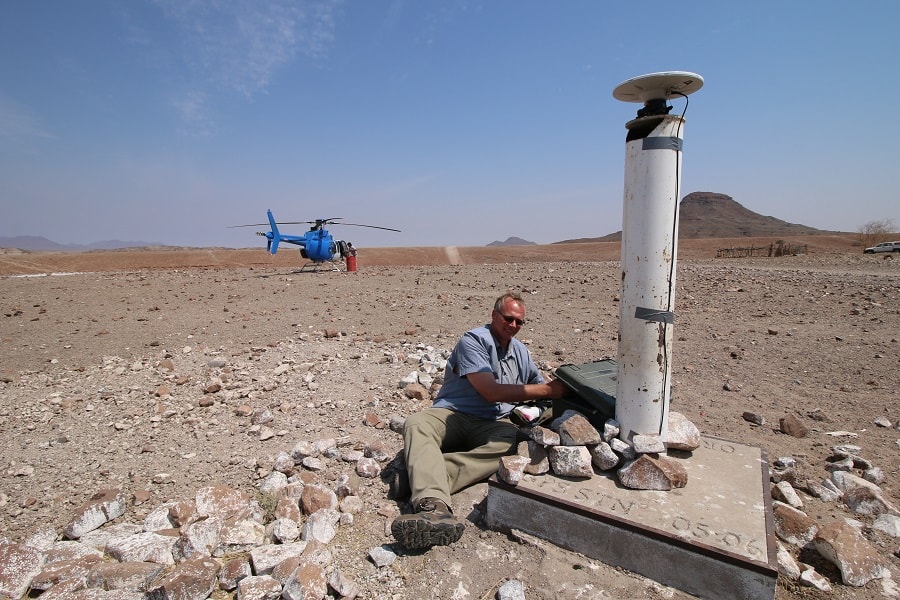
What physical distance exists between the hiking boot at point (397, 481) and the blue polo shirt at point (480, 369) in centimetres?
57

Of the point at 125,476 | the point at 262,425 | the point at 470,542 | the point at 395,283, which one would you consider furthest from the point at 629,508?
the point at 395,283

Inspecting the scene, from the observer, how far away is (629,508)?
8.50ft

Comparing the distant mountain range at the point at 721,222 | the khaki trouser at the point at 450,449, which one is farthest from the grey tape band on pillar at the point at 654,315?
the distant mountain range at the point at 721,222

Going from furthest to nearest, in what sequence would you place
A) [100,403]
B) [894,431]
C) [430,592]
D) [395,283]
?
[395,283] < [100,403] < [894,431] < [430,592]

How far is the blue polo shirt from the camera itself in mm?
3518

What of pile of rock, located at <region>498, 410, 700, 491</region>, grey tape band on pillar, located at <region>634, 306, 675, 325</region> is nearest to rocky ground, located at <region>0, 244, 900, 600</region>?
pile of rock, located at <region>498, 410, 700, 491</region>

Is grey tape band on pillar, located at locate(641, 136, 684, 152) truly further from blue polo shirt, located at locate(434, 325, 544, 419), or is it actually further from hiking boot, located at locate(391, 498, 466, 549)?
hiking boot, located at locate(391, 498, 466, 549)

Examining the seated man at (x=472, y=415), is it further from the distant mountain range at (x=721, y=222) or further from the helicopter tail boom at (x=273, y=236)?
the distant mountain range at (x=721, y=222)

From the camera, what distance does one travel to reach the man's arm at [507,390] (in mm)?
3408

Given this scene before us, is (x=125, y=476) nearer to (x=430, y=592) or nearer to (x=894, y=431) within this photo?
(x=430, y=592)

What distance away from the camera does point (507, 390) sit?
11.2ft

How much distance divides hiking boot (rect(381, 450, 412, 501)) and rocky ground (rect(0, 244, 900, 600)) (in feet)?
0.25

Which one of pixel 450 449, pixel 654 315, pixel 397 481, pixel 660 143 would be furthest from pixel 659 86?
pixel 397 481

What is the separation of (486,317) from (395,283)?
6.73 metres
